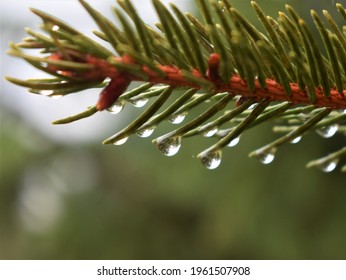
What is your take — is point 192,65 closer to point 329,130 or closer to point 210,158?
point 210,158

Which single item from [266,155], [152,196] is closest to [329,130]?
[266,155]

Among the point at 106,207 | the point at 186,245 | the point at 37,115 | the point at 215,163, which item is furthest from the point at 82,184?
the point at 215,163

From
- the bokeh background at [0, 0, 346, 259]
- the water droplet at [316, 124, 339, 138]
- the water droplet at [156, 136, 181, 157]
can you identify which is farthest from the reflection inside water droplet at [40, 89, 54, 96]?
the bokeh background at [0, 0, 346, 259]

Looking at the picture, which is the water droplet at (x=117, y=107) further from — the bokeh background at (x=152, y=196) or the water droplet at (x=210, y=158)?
the bokeh background at (x=152, y=196)

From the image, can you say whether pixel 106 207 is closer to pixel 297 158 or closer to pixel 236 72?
pixel 297 158

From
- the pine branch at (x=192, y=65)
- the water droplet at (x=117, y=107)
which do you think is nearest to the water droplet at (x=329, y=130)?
the pine branch at (x=192, y=65)

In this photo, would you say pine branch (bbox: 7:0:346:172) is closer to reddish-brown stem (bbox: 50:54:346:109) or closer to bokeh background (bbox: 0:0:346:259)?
reddish-brown stem (bbox: 50:54:346:109)
